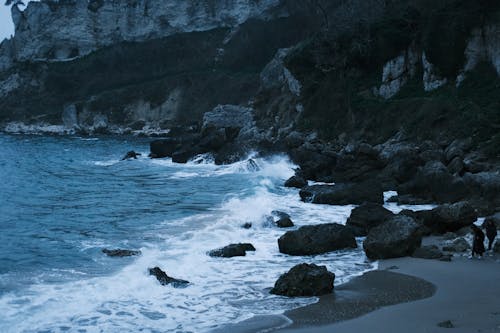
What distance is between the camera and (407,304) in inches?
472

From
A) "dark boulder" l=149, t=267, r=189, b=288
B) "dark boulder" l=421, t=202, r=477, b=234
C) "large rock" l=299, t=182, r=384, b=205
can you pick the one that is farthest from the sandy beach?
"large rock" l=299, t=182, r=384, b=205

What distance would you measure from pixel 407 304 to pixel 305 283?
2318 millimetres

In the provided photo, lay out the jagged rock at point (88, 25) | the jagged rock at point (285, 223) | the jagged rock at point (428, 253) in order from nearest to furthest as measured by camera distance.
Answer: the jagged rock at point (428, 253) < the jagged rock at point (285, 223) < the jagged rock at point (88, 25)

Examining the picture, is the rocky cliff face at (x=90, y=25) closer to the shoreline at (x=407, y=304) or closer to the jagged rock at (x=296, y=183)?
the jagged rock at (x=296, y=183)

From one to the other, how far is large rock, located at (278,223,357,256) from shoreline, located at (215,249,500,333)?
254 cm

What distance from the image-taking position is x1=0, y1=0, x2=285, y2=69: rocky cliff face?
344 feet

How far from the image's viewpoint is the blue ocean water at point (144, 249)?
12312 millimetres

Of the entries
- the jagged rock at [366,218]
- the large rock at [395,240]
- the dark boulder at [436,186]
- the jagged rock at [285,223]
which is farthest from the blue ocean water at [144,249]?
the dark boulder at [436,186]

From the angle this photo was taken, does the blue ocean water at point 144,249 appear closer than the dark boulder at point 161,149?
Yes

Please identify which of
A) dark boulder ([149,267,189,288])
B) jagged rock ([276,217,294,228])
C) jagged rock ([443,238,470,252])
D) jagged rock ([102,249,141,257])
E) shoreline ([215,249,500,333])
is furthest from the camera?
jagged rock ([276,217,294,228])

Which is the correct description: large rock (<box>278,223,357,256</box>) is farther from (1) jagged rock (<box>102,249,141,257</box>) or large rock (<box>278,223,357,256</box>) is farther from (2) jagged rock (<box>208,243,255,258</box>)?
(1) jagged rock (<box>102,249,141,257</box>)

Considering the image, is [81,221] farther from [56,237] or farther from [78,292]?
[78,292]

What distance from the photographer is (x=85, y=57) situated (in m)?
107

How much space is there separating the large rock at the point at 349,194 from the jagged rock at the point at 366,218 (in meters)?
4.46
